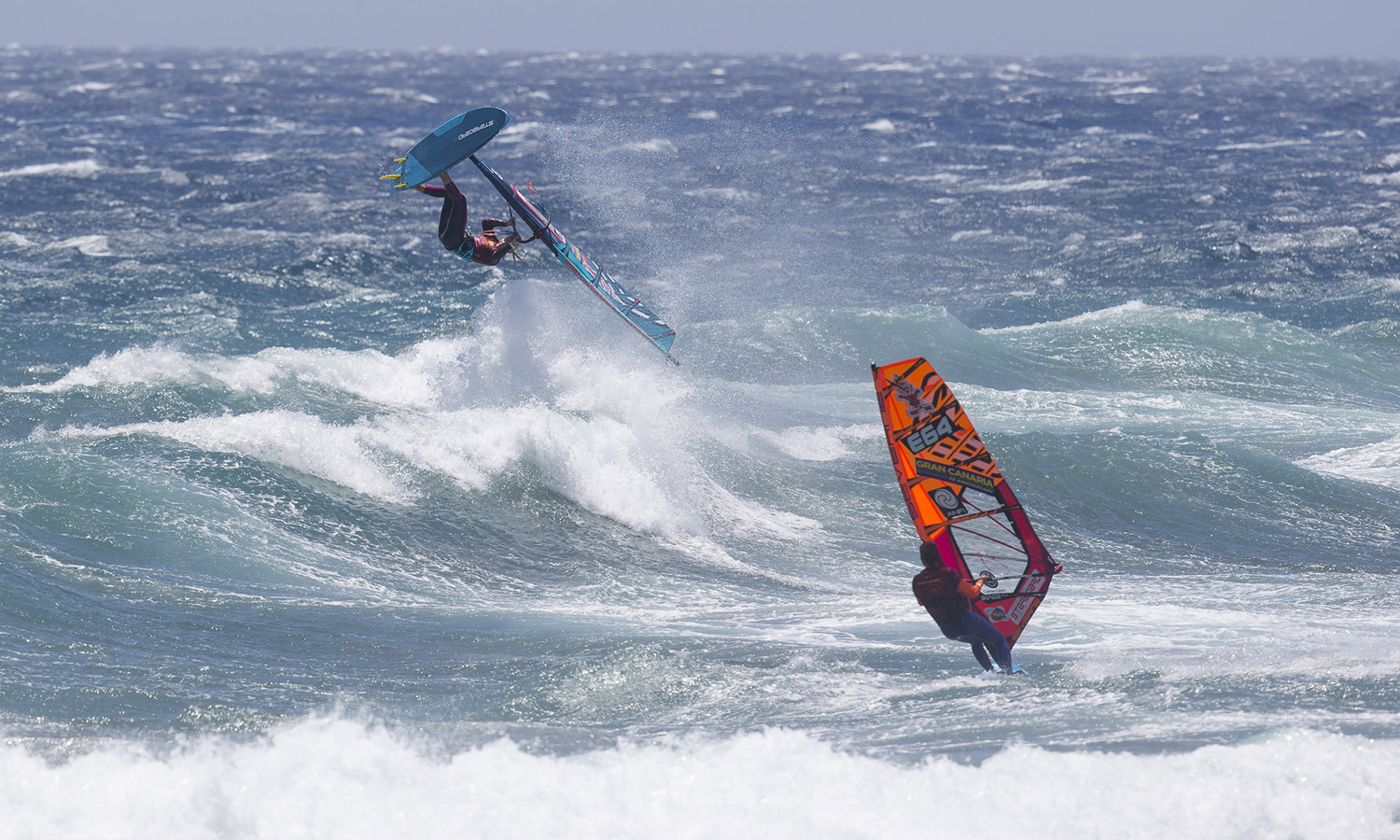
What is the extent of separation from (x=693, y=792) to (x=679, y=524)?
6.45m

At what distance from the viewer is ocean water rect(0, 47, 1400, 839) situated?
7.82 meters

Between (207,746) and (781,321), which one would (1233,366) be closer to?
(781,321)

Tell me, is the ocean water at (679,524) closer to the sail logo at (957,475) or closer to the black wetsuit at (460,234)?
the sail logo at (957,475)

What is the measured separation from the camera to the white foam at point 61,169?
38.6 m

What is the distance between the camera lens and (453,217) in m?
13.4

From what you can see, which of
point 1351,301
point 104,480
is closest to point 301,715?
point 104,480

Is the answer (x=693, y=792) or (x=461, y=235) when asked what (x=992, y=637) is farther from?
(x=461, y=235)

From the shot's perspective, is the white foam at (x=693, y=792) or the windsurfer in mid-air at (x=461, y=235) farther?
the windsurfer in mid-air at (x=461, y=235)

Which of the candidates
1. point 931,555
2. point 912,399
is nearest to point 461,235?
point 912,399

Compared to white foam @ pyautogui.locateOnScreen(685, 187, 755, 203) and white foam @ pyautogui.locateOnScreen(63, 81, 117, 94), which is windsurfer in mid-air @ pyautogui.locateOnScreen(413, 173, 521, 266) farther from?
white foam @ pyautogui.locateOnScreen(63, 81, 117, 94)

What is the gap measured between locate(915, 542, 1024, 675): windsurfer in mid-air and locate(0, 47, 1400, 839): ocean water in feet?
1.48

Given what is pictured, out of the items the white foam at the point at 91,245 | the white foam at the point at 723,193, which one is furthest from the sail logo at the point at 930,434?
the white foam at the point at 723,193

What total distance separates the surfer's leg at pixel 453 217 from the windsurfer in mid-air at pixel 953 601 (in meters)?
6.52

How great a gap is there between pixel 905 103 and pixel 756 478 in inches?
2369
